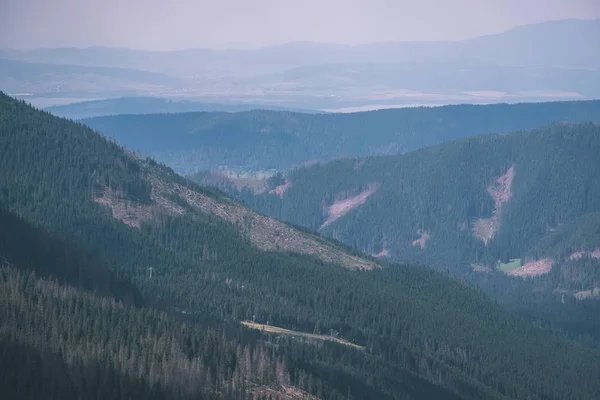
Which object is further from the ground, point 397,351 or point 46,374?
point 46,374

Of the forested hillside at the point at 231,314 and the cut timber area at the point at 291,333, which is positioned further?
the cut timber area at the point at 291,333

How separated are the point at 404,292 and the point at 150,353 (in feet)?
250

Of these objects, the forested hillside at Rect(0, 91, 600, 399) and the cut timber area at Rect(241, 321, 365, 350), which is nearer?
the forested hillside at Rect(0, 91, 600, 399)

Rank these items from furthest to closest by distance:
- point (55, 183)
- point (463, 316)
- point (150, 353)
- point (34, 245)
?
point (55, 183) < point (463, 316) < point (34, 245) < point (150, 353)

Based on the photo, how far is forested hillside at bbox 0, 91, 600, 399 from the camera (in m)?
109

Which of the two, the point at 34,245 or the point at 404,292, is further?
the point at 404,292

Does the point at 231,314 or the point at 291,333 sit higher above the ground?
the point at 231,314

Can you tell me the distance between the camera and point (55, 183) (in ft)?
624

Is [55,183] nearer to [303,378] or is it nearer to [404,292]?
[404,292]

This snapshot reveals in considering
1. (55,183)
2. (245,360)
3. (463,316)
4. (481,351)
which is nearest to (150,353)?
(245,360)

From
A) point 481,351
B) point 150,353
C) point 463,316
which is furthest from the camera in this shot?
point 463,316

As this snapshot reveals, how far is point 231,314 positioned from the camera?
512 ft

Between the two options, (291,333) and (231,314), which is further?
(231,314)

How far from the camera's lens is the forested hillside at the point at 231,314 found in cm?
10856
